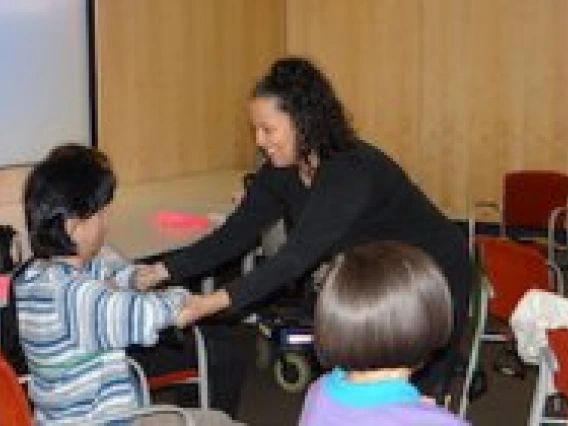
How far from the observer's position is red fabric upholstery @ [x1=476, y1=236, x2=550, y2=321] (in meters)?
3.12

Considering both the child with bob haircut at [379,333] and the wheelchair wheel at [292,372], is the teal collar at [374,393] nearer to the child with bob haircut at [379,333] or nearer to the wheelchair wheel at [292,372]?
the child with bob haircut at [379,333]

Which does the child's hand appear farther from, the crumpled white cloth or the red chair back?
the red chair back

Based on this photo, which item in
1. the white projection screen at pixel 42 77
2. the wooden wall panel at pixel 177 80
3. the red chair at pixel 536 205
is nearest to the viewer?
the white projection screen at pixel 42 77

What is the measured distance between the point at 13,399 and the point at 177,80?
3.89 metres

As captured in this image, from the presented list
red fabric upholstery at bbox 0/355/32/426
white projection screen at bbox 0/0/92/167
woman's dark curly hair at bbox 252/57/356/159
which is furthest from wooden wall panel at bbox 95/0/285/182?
red fabric upholstery at bbox 0/355/32/426

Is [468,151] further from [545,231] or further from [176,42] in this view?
[176,42]

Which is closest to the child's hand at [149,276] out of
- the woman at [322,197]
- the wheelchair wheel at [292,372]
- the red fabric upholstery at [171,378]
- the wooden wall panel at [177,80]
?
the woman at [322,197]

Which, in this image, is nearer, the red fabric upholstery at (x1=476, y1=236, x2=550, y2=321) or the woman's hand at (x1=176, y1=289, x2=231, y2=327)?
the woman's hand at (x1=176, y1=289, x2=231, y2=327)

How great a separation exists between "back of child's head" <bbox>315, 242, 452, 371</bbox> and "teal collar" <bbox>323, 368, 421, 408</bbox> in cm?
3

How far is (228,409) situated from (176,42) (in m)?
2.99

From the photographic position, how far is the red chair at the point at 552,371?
219 cm

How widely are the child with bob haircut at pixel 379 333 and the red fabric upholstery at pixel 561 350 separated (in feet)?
2.86

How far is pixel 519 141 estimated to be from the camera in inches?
259

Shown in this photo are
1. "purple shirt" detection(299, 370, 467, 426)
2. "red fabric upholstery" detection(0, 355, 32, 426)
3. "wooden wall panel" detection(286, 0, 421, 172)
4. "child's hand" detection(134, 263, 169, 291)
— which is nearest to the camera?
"purple shirt" detection(299, 370, 467, 426)
